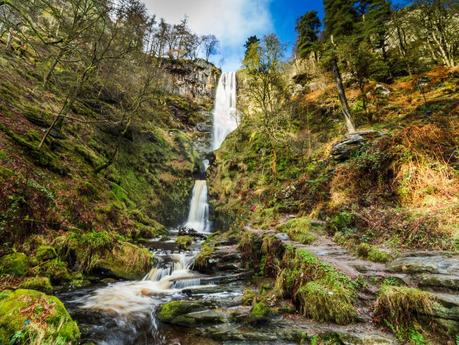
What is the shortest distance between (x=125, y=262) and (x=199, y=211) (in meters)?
14.2

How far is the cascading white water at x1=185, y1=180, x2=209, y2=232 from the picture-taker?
21.7 m

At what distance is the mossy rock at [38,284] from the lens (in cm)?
561

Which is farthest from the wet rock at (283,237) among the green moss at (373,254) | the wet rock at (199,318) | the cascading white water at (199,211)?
the cascading white water at (199,211)

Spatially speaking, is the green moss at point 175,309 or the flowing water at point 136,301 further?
the green moss at point 175,309

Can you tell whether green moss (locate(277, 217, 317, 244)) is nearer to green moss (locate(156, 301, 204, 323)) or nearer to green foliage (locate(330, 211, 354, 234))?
green foliage (locate(330, 211, 354, 234))

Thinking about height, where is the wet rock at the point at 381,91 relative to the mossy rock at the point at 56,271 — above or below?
above

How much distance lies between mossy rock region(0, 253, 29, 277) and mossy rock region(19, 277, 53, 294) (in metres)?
0.35

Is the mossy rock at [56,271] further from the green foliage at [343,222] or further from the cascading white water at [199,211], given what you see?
the cascading white water at [199,211]

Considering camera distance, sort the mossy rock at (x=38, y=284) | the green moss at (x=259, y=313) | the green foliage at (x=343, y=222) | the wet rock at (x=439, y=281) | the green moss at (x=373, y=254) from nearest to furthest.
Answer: the wet rock at (x=439, y=281) < the green moss at (x=259, y=313) < the green moss at (x=373, y=254) < the mossy rock at (x=38, y=284) < the green foliage at (x=343, y=222)

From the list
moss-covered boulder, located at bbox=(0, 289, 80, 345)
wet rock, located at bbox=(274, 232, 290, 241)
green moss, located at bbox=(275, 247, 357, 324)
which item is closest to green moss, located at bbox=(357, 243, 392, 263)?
A: green moss, located at bbox=(275, 247, 357, 324)

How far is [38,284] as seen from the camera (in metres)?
5.84

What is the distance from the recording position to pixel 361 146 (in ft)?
32.7

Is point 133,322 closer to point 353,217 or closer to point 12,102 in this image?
point 353,217

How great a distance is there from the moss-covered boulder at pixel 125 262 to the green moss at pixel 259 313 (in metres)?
4.94
